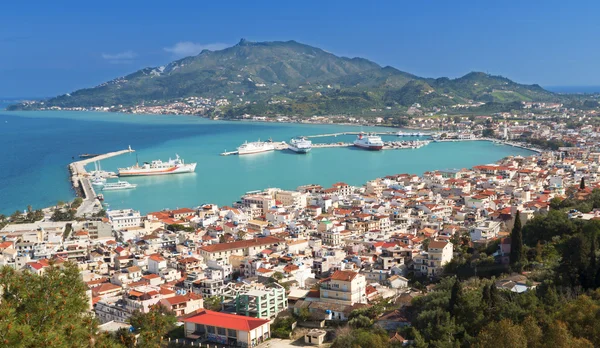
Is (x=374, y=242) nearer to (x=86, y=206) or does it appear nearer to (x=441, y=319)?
(x=441, y=319)

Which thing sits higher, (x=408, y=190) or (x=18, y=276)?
(x=18, y=276)

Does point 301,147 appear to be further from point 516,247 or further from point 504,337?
point 504,337

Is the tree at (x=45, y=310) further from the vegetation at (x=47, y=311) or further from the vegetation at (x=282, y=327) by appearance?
the vegetation at (x=282, y=327)

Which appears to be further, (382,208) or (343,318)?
(382,208)

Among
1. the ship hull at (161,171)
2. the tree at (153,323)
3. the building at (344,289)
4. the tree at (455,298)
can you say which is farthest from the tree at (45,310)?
the ship hull at (161,171)

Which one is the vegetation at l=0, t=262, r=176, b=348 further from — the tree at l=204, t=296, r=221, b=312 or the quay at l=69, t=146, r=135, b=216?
the quay at l=69, t=146, r=135, b=216

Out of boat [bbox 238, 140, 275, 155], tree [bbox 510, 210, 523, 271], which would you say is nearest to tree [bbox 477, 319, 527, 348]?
tree [bbox 510, 210, 523, 271]

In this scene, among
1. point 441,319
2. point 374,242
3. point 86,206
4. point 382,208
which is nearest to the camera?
point 441,319

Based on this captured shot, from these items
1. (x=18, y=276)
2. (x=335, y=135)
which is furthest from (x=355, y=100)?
(x=18, y=276)
